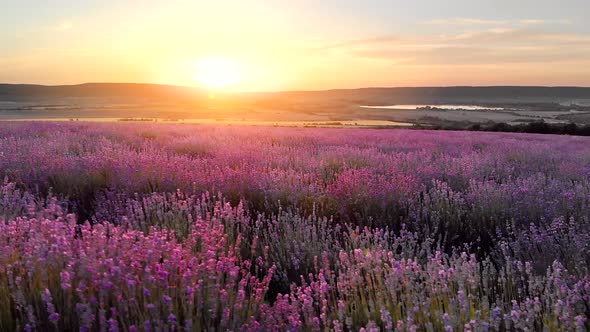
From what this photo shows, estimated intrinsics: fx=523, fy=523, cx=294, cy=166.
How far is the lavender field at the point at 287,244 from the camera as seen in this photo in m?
2.13

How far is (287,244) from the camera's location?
133 inches

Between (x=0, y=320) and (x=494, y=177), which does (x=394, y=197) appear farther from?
(x=0, y=320)

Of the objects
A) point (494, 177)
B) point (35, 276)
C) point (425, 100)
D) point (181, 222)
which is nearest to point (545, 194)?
point (494, 177)

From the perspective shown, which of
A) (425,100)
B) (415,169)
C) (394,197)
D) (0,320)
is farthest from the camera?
(425,100)

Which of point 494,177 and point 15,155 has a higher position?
point 15,155

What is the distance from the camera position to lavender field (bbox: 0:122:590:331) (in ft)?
6.98

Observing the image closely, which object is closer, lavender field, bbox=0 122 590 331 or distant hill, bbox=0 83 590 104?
lavender field, bbox=0 122 590 331

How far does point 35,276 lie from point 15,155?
175 inches

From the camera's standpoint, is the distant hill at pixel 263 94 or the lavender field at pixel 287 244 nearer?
the lavender field at pixel 287 244

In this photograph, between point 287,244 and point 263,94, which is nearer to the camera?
point 287,244

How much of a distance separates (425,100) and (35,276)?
164m

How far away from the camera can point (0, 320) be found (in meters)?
2.06

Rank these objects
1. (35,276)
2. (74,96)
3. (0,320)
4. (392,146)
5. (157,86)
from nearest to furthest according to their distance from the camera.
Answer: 1. (0,320)
2. (35,276)
3. (392,146)
4. (74,96)
5. (157,86)

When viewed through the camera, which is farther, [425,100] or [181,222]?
[425,100]
